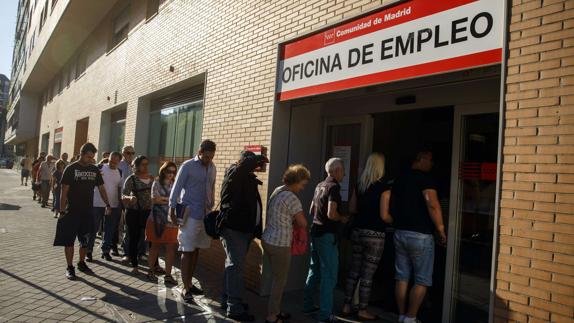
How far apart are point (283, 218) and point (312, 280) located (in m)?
0.97

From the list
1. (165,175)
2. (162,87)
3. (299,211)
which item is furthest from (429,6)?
(162,87)

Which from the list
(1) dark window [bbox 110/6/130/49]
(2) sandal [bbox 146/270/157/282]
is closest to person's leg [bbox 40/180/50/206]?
(1) dark window [bbox 110/6/130/49]

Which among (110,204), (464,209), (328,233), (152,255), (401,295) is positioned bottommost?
(152,255)

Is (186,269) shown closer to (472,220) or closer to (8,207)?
(472,220)

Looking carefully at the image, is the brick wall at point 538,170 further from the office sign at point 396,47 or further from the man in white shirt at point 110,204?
the man in white shirt at point 110,204

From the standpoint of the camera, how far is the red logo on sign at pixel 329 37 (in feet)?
15.7

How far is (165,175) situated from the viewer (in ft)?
19.2

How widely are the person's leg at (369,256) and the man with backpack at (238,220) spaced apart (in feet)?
3.94

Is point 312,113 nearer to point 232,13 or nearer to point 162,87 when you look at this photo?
point 232,13

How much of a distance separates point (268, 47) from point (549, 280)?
425cm

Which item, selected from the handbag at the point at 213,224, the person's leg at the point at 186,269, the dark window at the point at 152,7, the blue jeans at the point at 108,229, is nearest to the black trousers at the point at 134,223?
the blue jeans at the point at 108,229

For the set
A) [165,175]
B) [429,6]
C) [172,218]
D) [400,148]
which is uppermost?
[429,6]

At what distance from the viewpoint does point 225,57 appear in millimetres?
6656

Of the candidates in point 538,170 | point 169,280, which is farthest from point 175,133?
point 538,170
